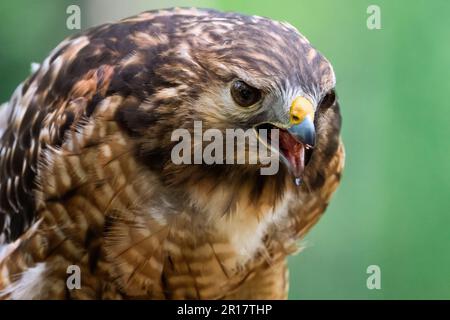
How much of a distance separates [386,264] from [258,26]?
152 cm

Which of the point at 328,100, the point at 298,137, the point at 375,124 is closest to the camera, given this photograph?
the point at 298,137

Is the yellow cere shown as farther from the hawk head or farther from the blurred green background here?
the blurred green background

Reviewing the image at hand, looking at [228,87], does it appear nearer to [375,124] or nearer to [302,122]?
[302,122]

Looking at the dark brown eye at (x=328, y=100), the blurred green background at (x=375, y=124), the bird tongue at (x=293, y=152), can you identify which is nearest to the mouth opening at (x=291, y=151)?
the bird tongue at (x=293, y=152)

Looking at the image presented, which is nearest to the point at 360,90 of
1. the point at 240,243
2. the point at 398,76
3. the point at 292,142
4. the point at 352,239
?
the point at 398,76

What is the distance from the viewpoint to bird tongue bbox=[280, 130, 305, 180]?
148 centimetres

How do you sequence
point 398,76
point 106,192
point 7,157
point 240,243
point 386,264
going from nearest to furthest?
1. point 106,192
2. point 240,243
3. point 7,157
4. point 398,76
5. point 386,264

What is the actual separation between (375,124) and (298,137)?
1.36m

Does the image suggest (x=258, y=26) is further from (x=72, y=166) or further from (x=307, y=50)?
(x=72, y=166)

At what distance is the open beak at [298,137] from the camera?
4.67 ft

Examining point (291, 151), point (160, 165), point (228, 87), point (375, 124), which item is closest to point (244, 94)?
point (228, 87)

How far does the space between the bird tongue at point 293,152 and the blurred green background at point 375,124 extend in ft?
2.75

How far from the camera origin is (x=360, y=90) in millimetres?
2697

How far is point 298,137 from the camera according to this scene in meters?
1.43
